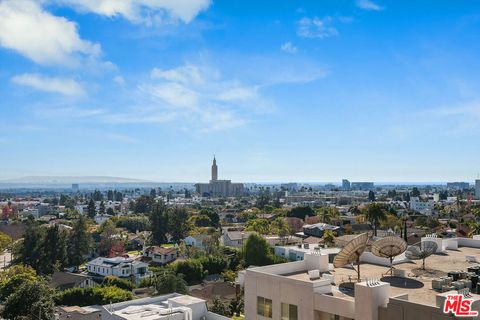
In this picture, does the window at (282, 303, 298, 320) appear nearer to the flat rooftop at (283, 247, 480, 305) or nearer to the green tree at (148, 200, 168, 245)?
the flat rooftop at (283, 247, 480, 305)

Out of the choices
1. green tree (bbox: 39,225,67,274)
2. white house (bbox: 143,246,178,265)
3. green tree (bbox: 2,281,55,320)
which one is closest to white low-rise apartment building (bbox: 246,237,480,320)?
green tree (bbox: 2,281,55,320)

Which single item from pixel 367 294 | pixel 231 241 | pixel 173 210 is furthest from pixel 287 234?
pixel 367 294

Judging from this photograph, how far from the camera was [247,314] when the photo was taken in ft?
66.2

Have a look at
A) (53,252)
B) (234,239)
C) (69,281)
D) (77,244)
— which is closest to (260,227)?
(234,239)

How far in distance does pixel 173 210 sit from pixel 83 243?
25.8 metres

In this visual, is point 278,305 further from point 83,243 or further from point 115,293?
point 83,243

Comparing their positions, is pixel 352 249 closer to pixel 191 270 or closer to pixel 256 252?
pixel 191 270

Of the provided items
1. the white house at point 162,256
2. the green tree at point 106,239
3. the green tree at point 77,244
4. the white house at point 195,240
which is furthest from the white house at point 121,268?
the white house at point 195,240

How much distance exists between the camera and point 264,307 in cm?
1916

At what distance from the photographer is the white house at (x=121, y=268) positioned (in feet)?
213

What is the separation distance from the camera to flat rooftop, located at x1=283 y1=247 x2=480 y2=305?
669 inches

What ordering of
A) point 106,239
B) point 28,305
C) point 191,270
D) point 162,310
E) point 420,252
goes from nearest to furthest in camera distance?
point 420,252 → point 162,310 → point 28,305 → point 191,270 → point 106,239

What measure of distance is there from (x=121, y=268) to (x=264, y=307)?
49972 mm

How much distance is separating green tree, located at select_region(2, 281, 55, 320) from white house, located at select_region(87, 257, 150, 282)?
2650 cm
